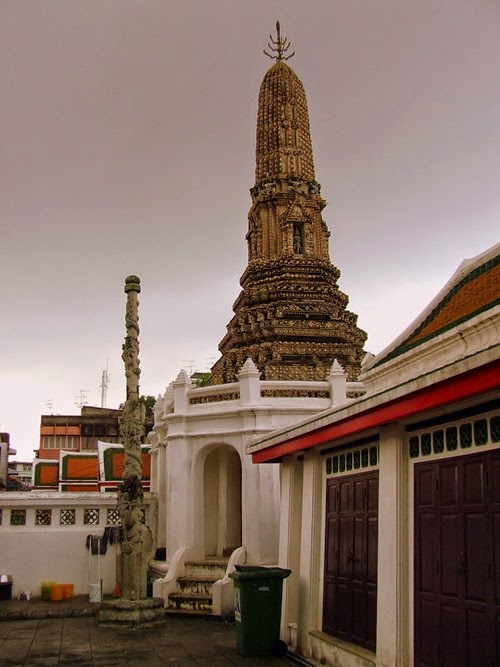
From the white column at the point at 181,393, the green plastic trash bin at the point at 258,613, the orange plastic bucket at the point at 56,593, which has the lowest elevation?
the orange plastic bucket at the point at 56,593

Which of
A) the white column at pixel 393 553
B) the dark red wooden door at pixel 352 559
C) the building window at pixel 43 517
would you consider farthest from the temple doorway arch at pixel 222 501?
the white column at pixel 393 553

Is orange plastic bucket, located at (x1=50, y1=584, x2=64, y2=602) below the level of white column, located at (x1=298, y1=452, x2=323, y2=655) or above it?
below

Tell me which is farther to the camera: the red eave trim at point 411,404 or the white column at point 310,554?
the white column at point 310,554

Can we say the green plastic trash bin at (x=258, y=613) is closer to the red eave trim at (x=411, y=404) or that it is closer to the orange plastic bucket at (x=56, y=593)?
the red eave trim at (x=411, y=404)

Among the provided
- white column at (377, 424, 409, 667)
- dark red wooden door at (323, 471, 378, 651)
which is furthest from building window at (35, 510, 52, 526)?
white column at (377, 424, 409, 667)

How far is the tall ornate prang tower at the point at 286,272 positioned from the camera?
25.3 meters

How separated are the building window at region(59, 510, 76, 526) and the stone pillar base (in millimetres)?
6014

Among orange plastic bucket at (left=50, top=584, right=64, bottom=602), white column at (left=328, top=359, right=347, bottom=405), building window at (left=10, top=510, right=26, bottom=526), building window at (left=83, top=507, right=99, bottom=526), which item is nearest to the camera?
white column at (left=328, top=359, right=347, bottom=405)

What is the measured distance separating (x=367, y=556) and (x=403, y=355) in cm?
306

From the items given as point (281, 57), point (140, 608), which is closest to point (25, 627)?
point (140, 608)

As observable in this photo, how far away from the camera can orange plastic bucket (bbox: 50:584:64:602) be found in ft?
65.3

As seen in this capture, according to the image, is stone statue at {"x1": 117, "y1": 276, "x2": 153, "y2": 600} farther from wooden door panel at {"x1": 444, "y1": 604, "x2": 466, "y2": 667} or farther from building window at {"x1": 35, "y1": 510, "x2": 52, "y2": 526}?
wooden door panel at {"x1": 444, "y1": 604, "x2": 466, "y2": 667}

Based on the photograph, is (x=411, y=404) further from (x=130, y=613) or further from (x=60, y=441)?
(x=60, y=441)

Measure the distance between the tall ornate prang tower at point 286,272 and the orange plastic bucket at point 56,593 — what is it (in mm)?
8233
